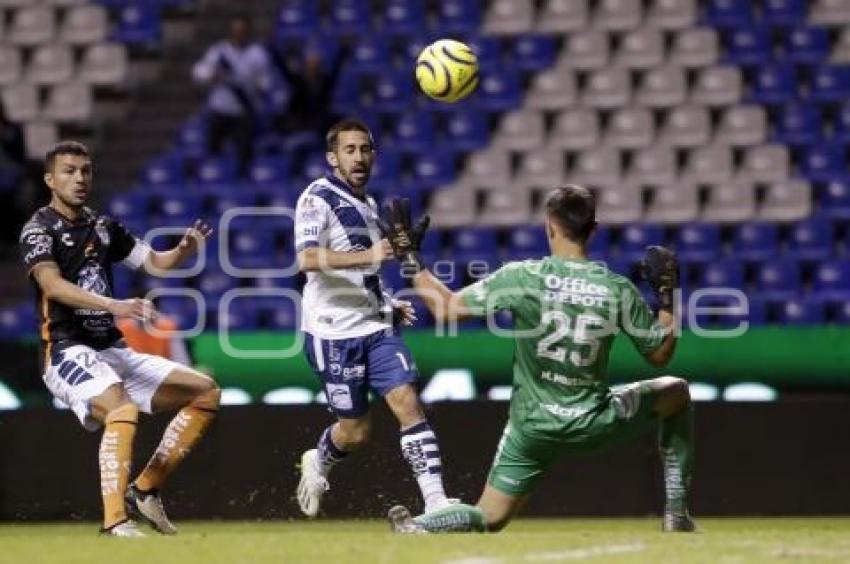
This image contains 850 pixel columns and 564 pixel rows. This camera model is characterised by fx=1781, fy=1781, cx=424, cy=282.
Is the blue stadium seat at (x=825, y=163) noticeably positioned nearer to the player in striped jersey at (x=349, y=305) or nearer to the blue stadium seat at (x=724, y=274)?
the blue stadium seat at (x=724, y=274)

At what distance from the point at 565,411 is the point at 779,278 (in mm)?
8780

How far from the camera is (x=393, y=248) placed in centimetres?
831

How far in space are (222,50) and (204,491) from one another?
25.6ft

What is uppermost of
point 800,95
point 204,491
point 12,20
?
point 12,20

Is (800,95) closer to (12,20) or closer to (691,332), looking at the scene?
(691,332)

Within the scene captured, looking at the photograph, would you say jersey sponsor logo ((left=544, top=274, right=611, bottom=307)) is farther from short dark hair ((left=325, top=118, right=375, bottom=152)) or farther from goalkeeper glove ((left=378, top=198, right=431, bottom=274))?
short dark hair ((left=325, top=118, right=375, bottom=152))

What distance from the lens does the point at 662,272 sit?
846 centimetres

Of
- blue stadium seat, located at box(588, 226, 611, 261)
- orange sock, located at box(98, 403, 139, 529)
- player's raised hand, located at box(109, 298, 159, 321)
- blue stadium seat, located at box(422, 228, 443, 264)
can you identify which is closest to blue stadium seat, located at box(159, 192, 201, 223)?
blue stadium seat, located at box(422, 228, 443, 264)

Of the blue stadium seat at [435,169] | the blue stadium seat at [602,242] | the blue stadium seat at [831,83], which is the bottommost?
the blue stadium seat at [602,242]

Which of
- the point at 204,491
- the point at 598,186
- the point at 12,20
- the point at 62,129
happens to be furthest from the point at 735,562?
the point at 12,20

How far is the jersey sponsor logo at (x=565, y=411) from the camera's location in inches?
326

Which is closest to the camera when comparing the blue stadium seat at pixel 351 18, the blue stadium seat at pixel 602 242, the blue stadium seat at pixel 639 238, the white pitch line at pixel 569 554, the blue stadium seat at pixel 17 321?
the white pitch line at pixel 569 554

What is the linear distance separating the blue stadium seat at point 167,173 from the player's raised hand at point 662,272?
1139 cm

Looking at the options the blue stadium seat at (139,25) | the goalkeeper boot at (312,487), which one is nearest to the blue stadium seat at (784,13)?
the blue stadium seat at (139,25)
